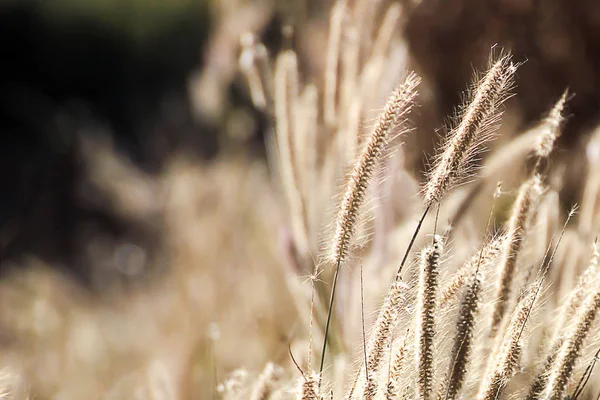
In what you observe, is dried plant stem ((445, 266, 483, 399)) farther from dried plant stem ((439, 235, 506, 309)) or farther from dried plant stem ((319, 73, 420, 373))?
dried plant stem ((319, 73, 420, 373))

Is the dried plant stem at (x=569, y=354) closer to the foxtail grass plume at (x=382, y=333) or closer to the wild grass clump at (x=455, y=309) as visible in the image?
the wild grass clump at (x=455, y=309)

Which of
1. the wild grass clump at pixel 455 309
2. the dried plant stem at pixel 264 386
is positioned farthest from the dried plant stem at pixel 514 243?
the dried plant stem at pixel 264 386

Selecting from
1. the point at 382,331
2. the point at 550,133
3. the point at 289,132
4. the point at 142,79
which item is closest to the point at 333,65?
the point at 289,132

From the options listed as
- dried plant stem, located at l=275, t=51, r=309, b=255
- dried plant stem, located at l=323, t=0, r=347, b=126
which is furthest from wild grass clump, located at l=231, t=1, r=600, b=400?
dried plant stem, located at l=323, t=0, r=347, b=126

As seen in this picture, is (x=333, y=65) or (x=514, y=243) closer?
(x=514, y=243)

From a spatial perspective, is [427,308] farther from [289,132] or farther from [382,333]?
[289,132]

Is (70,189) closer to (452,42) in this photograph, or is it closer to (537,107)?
(452,42)
